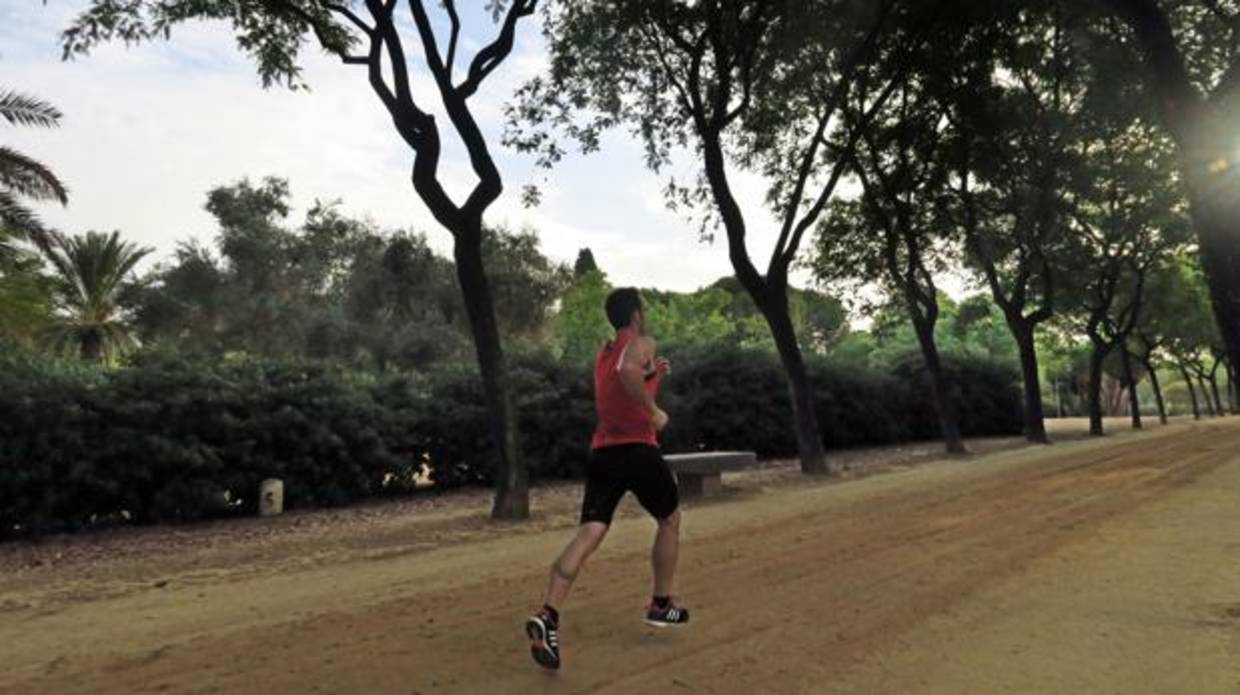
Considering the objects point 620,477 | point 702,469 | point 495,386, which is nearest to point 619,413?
point 620,477

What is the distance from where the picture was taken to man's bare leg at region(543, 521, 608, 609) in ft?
15.3

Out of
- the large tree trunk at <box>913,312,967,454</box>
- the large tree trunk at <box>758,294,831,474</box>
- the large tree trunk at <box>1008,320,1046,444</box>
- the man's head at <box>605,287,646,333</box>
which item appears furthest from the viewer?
the large tree trunk at <box>1008,320,1046,444</box>

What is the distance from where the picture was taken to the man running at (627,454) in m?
4.87

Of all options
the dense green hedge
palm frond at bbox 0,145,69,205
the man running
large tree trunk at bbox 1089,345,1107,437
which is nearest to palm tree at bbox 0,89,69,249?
palm frond at bbox 0,145,69,205

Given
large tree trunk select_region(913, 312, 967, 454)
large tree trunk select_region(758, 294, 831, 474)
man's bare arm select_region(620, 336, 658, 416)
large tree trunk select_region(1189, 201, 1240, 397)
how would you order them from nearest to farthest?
man's bare arm select_region(620, 336, 658, 416) < large tree trunk select_region(1189, 201, 1240, 397) < large tree trunk select_region(758, 294, 831, 474) < large tree trunk select_region(913, 312, 967, 454)

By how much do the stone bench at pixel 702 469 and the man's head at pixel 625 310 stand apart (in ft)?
25.7

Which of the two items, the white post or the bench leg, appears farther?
the bench leg

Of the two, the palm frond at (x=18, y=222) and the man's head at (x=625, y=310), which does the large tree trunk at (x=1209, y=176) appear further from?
the palm frond at (x=18, y=222)

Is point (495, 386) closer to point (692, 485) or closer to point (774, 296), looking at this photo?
point (692, 485)

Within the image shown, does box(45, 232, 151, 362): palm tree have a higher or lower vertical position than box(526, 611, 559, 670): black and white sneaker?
higher

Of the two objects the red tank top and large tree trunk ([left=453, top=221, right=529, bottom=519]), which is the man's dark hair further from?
large tree trunk ([left=453, top=221, right=529, bottom=519])

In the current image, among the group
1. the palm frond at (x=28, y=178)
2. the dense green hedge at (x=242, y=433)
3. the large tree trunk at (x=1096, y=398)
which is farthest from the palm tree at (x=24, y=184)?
the large tree trunk at (x=1096, y=398)

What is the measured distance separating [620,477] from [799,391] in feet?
44.1

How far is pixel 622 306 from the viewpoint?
16.9ft
